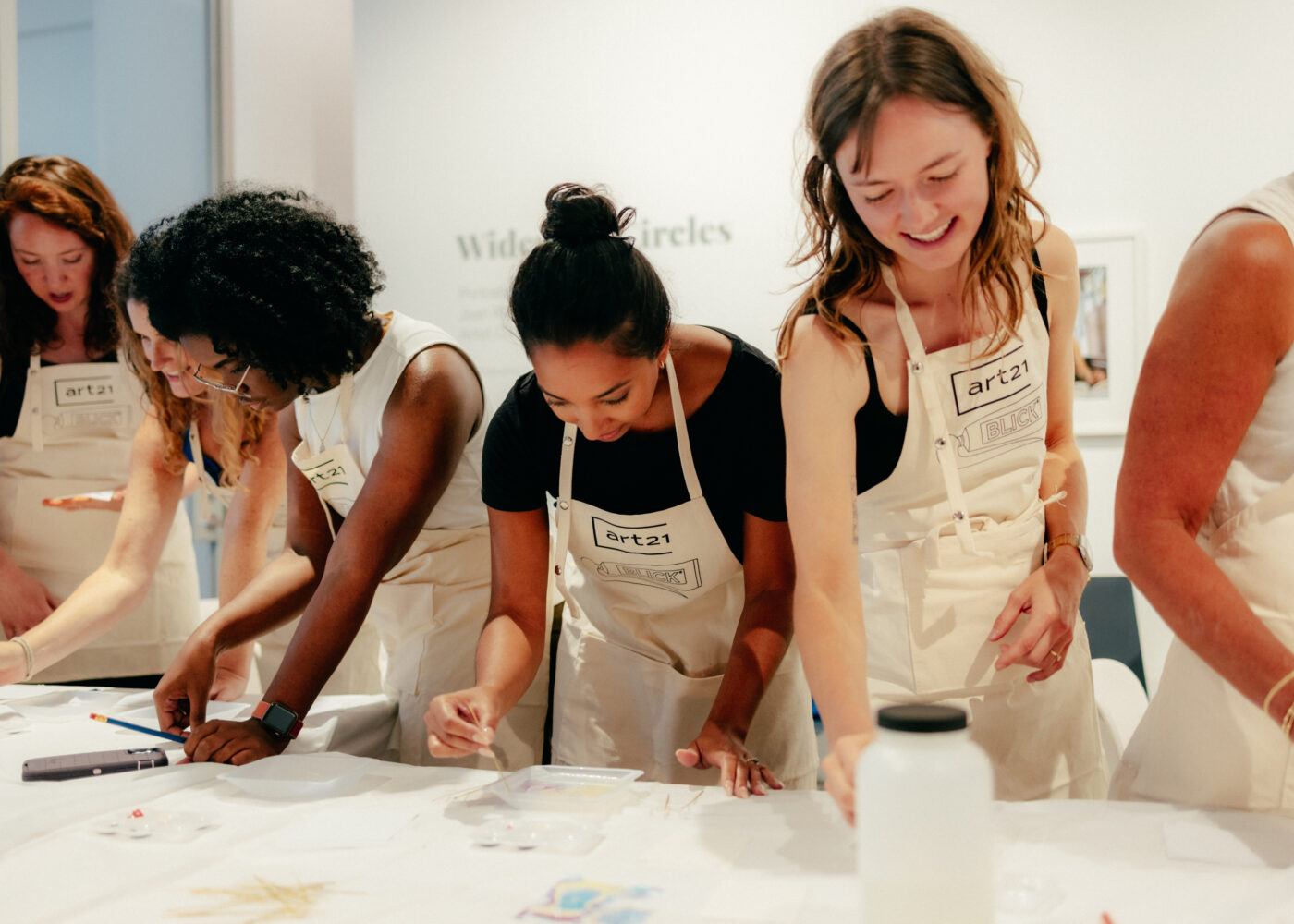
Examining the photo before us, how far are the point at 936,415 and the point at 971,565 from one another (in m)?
0.19

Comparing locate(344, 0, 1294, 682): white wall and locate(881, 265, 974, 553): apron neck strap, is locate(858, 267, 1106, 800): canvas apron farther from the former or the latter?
locate(344, 0, 1294, 682): white wall

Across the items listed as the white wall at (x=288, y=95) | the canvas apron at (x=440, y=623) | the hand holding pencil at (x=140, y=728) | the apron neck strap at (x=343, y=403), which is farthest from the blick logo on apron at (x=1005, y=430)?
the white wall at (x=288, y=95)

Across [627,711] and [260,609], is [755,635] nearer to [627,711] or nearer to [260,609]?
[627,711]

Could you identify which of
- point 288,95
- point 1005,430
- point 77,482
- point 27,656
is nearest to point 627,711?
point 1005,430

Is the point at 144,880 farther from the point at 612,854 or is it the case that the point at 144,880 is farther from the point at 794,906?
the point at 794,906

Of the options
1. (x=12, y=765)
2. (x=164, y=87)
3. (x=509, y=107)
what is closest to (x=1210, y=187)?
(x=509, y=107)

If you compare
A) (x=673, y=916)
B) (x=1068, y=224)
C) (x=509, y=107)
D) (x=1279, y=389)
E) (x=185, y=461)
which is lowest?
(x=673, y=916)

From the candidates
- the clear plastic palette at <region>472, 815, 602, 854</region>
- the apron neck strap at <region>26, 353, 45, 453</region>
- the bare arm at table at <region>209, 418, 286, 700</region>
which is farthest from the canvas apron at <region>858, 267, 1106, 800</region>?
the apron neck strap at <region>26, 353, 45, 453</region>

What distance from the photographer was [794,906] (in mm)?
950

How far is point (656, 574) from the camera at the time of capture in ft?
5.37

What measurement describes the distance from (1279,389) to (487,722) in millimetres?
925

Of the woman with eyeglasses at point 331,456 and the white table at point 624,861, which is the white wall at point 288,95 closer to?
the woman with eyeglasses at point 331,456

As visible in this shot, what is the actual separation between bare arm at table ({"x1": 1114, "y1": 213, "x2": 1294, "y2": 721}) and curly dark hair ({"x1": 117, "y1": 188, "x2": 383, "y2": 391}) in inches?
43.3

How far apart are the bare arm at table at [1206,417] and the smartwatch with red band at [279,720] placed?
3.47ft
